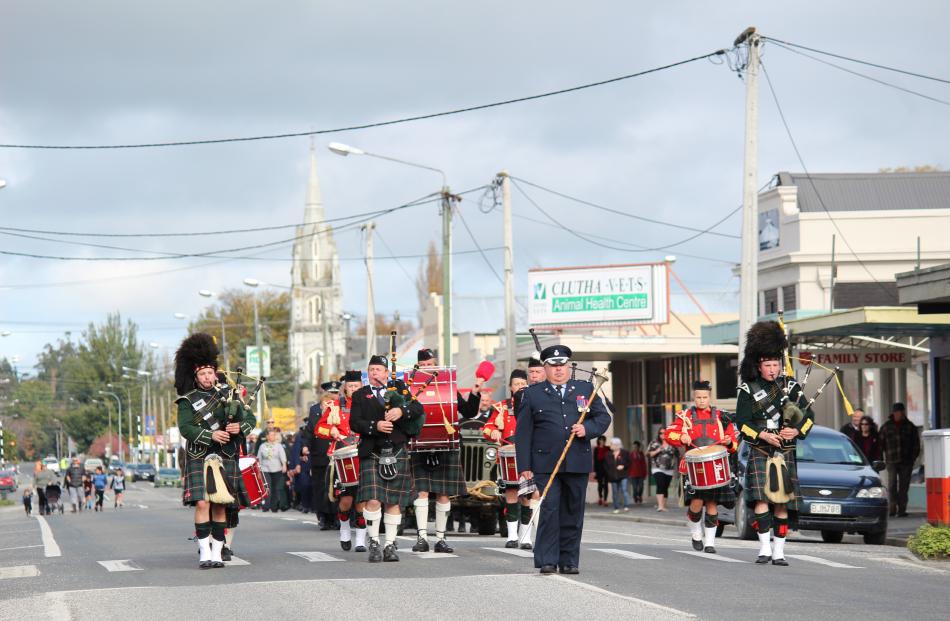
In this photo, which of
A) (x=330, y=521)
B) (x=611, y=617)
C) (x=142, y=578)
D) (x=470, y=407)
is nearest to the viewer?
(x=611, y=617)

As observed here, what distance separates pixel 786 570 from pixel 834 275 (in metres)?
28.7

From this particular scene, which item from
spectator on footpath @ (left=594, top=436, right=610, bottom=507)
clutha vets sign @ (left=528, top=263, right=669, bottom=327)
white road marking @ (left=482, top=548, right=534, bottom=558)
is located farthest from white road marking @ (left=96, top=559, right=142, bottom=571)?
clutha vets sign @ (left=528, top=263, right=669, bottom=327)

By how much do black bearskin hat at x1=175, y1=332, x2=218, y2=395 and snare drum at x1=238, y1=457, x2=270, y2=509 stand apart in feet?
2.99

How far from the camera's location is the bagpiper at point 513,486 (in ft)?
57.1

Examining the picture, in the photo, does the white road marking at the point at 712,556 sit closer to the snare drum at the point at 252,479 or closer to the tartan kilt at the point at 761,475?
the tartan kilt at the point at 761,475

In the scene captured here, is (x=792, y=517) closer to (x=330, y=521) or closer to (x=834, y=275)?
(x=330, y=521)

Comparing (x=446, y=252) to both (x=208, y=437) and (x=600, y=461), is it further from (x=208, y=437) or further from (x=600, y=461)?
(x=208, y=437)

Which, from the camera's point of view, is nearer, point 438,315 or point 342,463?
point 342,463

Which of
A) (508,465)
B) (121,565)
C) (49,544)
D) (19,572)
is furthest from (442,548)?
(49,544)

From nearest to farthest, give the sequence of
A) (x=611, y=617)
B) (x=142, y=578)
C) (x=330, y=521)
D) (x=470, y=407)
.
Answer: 1. (x=611, y=617)
2. (x=142, y=578)
3. (x=470, y=407)
4. (x=330, y=521)

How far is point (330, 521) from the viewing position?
23422 millimetres

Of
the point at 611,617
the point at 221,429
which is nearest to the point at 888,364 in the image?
the point at 221,429

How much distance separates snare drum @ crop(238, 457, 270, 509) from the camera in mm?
15156

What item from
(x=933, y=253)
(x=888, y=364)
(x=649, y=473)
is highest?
(x=933, y=253)
